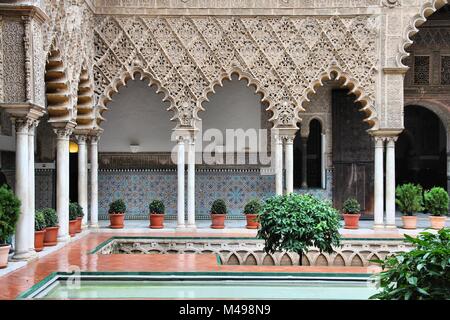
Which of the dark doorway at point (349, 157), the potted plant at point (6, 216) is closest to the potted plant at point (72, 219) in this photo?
Result: the potted plant at point (6, 216)

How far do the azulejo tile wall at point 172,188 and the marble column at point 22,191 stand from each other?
5490 millimetres

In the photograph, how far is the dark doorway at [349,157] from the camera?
13086mm

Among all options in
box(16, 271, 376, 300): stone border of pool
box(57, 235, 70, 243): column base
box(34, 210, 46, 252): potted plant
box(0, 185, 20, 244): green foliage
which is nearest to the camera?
box(16, 271, 376, 300): stone border of pool

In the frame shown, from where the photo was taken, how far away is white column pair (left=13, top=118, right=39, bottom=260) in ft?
23.3

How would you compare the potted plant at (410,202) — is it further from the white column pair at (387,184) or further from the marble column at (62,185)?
the marble column at (62,185)

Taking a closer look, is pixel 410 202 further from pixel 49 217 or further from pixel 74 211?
pixel 49 217

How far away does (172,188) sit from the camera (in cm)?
1275

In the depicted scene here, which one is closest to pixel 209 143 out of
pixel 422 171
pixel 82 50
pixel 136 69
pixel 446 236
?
pixel 136 69

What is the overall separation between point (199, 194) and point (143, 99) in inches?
101

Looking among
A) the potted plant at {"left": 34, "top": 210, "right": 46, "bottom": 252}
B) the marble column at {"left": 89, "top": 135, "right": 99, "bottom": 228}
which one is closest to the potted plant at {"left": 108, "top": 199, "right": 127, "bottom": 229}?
the marble column at {"left": 89, "top": 135, "right": 99, "bottom": 228}

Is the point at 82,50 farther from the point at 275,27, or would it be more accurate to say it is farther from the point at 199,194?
the point at 199,194

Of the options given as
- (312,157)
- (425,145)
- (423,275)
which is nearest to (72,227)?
(312,157)

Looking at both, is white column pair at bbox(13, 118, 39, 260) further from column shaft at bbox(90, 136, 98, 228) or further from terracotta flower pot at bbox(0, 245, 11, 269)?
column shaft at bbox(90, 136, 98, 228)

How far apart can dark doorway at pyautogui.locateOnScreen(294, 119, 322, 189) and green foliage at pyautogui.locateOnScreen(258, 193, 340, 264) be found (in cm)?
627
